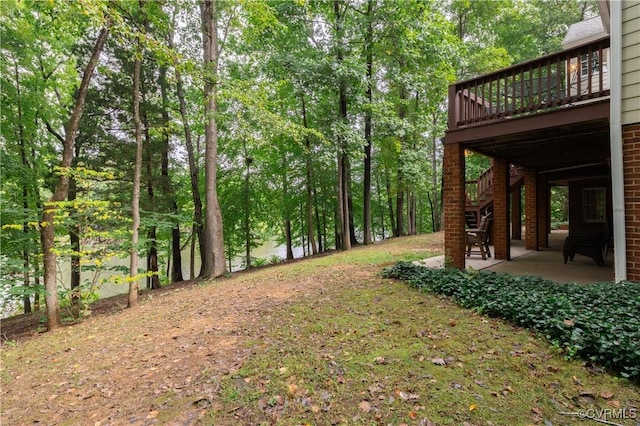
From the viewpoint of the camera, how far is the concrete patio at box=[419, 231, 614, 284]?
5590 millimetres

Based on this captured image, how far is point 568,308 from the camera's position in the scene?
11.3 feet

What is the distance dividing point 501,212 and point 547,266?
171cm

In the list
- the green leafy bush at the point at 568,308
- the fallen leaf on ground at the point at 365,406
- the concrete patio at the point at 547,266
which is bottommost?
the fallen leaf on ground at the point at 365,406

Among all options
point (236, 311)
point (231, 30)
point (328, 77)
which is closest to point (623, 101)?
point (236, 311)

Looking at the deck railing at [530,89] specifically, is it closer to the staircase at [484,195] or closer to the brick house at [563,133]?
the brick house at [563,133]

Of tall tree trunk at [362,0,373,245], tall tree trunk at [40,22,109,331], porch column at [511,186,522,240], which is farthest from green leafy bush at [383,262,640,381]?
porch column at [511,186,522,240]

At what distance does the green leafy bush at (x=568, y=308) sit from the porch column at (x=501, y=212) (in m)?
2.91

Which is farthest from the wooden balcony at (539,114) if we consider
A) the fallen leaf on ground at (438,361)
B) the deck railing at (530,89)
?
the fallen leaf on ground at (438,361)

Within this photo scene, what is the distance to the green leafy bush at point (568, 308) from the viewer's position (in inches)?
107

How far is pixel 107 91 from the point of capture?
1094cm

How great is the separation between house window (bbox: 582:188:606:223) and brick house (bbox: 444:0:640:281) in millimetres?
58

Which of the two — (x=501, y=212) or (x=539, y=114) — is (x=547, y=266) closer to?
(x=501, y=212)

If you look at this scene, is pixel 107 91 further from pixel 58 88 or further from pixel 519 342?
pixel 519 342

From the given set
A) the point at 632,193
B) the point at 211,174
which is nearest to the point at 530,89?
the point at 632,193
